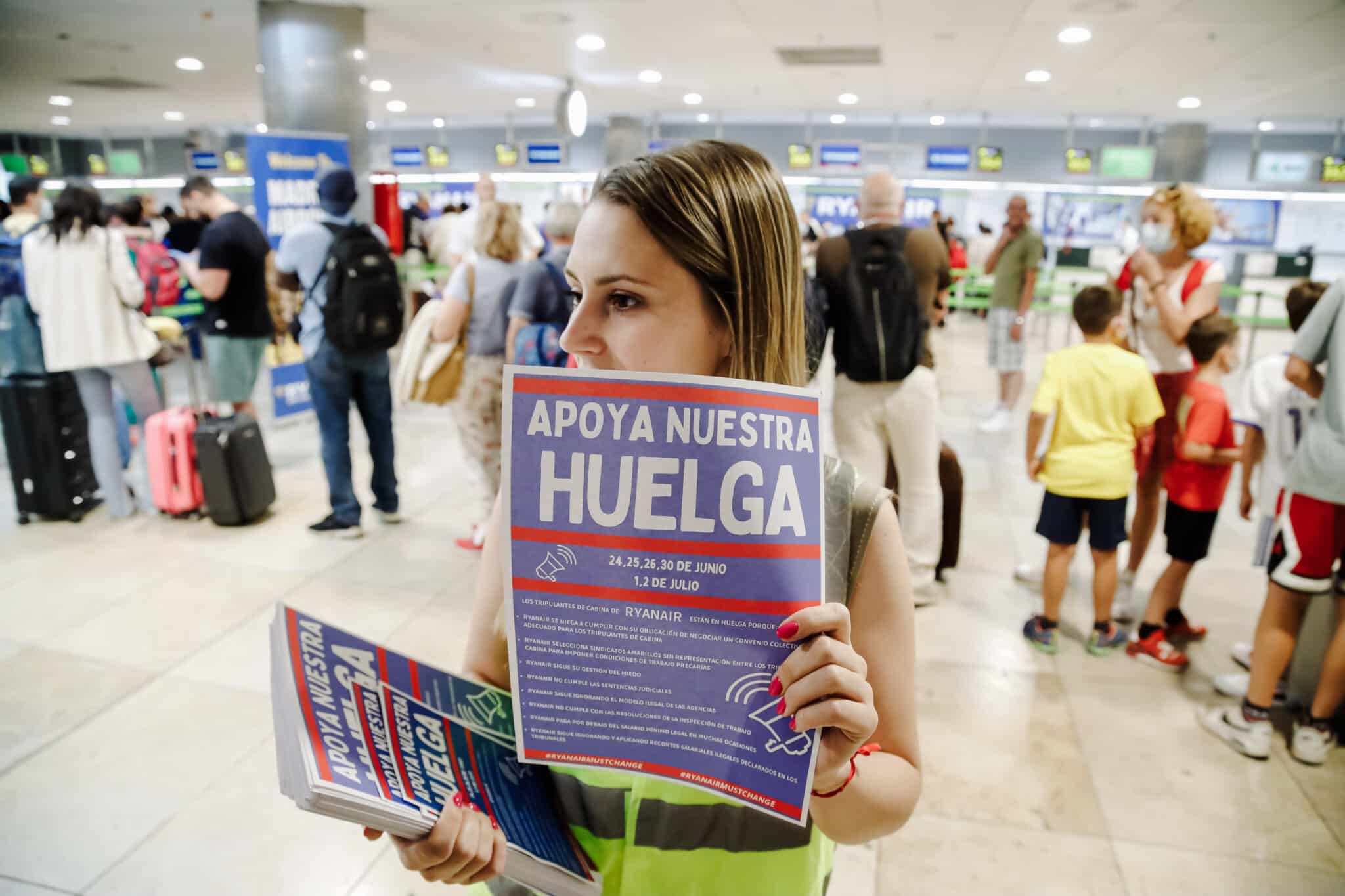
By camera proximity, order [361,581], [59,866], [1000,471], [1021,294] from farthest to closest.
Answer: [1021,294]
[1000,471]
[361,581]
[59,866]

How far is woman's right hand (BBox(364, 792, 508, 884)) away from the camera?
2.48 feet

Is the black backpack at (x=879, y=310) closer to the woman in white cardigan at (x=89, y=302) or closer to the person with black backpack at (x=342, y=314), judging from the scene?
the person with black backpack at (x=342, y=314)

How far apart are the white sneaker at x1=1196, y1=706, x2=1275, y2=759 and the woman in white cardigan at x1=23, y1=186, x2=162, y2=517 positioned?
513 centimetres

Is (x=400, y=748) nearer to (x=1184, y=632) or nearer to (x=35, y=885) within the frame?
(x=35, y=885)

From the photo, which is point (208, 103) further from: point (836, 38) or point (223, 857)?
point (223, 857)

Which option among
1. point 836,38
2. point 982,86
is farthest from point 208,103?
point 982,86

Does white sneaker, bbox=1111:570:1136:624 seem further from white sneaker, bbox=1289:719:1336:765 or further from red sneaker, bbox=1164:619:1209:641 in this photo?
white sneaker, bbox=1289:719:1336:765

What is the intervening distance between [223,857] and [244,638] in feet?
4.23

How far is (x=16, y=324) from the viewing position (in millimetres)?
4324

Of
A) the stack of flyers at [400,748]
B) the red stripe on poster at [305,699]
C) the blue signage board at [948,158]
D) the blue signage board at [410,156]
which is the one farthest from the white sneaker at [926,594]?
the blue signage board at [410,156]

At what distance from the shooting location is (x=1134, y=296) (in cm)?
354

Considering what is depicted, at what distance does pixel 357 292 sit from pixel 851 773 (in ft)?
12.3

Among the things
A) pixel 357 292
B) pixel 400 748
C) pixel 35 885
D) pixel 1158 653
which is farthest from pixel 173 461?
pixel 1158 653

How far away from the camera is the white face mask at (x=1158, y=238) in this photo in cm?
325
